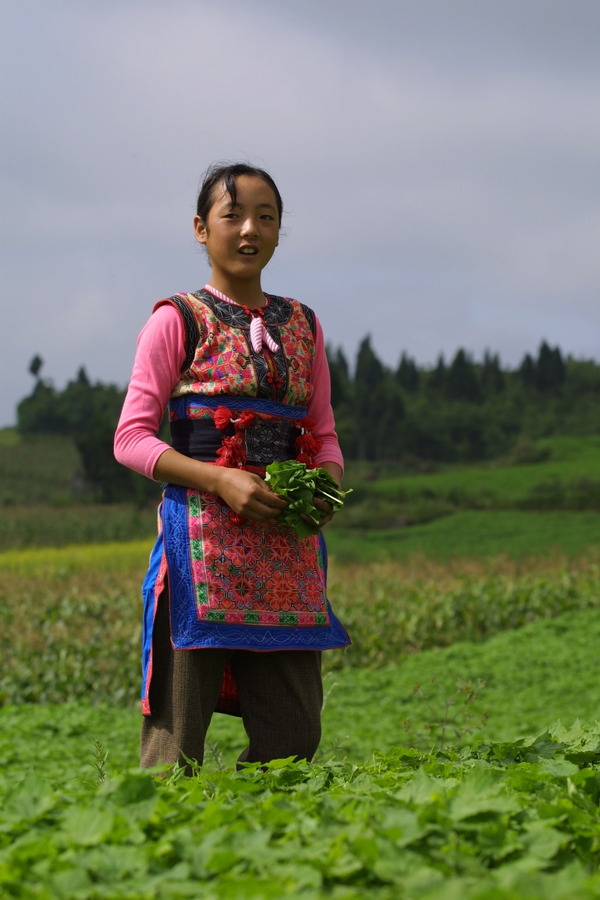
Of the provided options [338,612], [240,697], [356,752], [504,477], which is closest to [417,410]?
[504,477]

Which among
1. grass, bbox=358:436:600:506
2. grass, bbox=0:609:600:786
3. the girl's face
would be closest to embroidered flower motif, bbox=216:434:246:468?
the girl's face

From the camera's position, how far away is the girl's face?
299 cm

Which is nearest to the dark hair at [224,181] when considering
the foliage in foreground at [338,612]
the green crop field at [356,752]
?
the green crop field at [356,752]

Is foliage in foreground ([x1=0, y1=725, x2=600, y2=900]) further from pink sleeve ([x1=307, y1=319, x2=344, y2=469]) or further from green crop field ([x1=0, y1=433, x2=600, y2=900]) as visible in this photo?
pink sleeve ([x1=307, y1=319, x2=344, y2=469])

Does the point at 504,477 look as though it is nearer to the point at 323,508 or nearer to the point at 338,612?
the point at 338,612

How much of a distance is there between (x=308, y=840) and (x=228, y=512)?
114 cm

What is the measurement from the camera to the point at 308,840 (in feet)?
Answer: 5.96

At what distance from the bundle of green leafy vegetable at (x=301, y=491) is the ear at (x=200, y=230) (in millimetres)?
764

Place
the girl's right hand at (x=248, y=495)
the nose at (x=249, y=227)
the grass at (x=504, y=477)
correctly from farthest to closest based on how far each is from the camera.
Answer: the grass at (x=504, y=477), the nose at (x=249, y=227), the girl's right hand at (x=248, y=495)

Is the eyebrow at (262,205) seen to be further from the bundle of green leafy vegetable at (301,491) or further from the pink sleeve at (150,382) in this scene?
the bundle of green leafy vegetable at (301,491)

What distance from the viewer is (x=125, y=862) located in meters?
1.71

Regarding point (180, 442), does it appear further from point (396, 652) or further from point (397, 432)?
point (397, 432)

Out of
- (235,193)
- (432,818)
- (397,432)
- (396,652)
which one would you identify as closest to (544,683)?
(396,652)

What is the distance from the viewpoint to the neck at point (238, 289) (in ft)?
10.1
